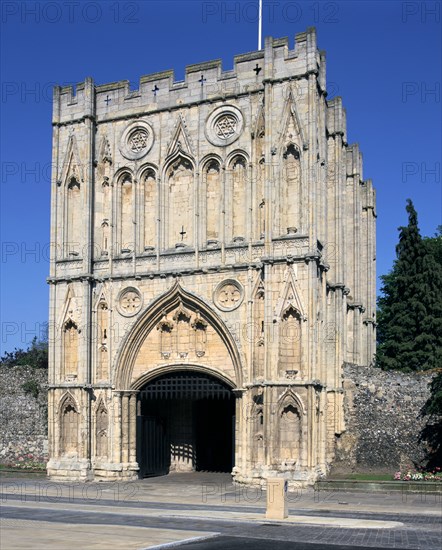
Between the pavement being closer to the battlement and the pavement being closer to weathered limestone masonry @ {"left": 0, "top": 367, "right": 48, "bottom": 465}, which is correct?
weathered limestone masonry @ {"left": 0, "top": 367, "right": 48, "bottom": 465}

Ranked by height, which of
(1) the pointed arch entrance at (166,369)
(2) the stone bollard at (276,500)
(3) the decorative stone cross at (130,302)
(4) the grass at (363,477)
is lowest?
(4) the grass at (363,477)

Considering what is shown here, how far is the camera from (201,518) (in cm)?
2092

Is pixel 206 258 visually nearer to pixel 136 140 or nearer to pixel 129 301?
pixel 129 301

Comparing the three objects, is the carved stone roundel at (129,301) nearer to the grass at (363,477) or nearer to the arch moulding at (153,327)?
the arch moulding at (153,327)

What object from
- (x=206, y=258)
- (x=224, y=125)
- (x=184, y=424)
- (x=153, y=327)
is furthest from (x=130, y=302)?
(x=224, y=125)

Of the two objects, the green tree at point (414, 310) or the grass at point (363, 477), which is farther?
the green tree at point (414, 310)

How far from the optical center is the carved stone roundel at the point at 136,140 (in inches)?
1265

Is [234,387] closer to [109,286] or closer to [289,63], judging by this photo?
[109,286]

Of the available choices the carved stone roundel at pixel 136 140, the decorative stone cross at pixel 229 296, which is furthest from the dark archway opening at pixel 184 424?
the carved stone roundel at pixel 136 140

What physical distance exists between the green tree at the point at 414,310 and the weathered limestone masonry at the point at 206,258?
280 inches

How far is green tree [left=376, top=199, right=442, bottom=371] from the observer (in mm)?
39781

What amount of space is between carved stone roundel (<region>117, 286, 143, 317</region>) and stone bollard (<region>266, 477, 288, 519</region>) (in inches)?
474

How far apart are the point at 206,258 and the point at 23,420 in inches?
471

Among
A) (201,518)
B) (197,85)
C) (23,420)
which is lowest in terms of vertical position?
(201,518)
